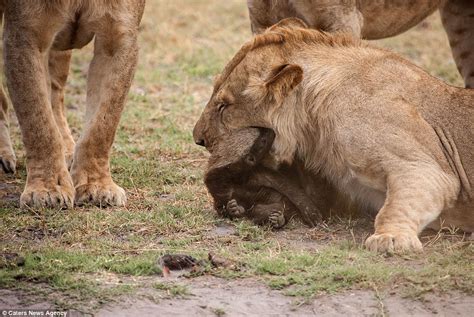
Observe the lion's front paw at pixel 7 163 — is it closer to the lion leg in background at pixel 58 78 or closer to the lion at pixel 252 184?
the lion leg in background at pixel 58 78

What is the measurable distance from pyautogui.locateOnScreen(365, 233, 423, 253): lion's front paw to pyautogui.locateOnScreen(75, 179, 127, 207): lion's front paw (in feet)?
4.70

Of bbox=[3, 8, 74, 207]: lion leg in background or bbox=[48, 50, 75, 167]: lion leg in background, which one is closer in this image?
bbox=[3, 8, 74, 207]: lion leg in background

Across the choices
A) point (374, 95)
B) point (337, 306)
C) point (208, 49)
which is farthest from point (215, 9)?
point (337, 306)

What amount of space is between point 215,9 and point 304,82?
5.99 meters

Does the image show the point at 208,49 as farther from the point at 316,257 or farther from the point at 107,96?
the point at 316,257

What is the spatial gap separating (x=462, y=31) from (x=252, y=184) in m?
2.38

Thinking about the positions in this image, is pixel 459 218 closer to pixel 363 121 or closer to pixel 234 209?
pixel 363 121

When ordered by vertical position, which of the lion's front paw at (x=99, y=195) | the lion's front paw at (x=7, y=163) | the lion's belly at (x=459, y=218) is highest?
the lion's belly at (x=459, y=218)

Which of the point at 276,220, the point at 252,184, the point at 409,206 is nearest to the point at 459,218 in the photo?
the point at 409,206

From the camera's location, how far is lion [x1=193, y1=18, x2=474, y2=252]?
14.3 feet

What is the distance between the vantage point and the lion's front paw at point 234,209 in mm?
4789

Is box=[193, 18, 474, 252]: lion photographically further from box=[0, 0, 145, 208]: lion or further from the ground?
box=[0, 0, 145, 208]: lion

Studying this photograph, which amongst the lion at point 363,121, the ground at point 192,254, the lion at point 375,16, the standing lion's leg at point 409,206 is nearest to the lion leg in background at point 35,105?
the ground at point 192,254

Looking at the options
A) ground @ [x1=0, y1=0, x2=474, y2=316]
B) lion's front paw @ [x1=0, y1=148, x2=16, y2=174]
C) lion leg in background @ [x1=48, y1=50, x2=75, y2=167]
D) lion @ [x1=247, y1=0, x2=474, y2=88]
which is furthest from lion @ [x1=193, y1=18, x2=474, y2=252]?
Result: lion leg in background @ [x1=48, y1=50, x2=75, y2=167]
